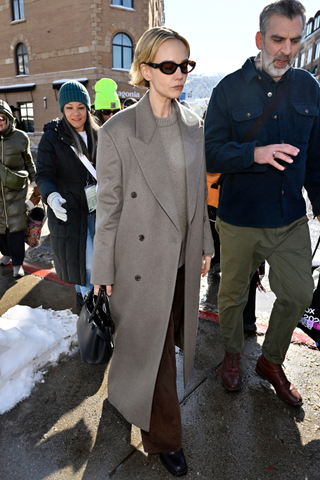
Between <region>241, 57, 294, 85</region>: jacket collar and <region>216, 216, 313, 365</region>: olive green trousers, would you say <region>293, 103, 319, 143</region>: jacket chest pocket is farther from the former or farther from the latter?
<region>216, 216, 313, 365</region>: olive green trousers

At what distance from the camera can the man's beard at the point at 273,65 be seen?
6.80ft

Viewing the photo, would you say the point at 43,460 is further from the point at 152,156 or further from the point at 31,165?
the point at 31,165

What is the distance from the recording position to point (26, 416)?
2.16 meters

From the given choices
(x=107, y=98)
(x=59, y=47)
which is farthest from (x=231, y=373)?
(x=59, y=47)

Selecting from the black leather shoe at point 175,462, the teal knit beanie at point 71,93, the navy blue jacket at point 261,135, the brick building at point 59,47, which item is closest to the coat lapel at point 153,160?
the navy blue jacket at point 261,135

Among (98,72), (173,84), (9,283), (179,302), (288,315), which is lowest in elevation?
(9,283)

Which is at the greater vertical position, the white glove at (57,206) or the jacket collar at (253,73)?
the jacket collar at (253,73)

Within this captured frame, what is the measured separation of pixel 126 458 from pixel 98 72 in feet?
75.6

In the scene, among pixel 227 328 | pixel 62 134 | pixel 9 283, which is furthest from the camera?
pixel 9 283

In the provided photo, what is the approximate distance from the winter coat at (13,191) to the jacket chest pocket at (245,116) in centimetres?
288

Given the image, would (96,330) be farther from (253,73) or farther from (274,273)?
(253,73)

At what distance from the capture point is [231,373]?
243 cm

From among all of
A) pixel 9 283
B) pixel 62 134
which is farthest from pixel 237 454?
pixel 9 283

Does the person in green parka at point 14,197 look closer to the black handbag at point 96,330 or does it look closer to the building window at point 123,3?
the black handbag at point 96,330
